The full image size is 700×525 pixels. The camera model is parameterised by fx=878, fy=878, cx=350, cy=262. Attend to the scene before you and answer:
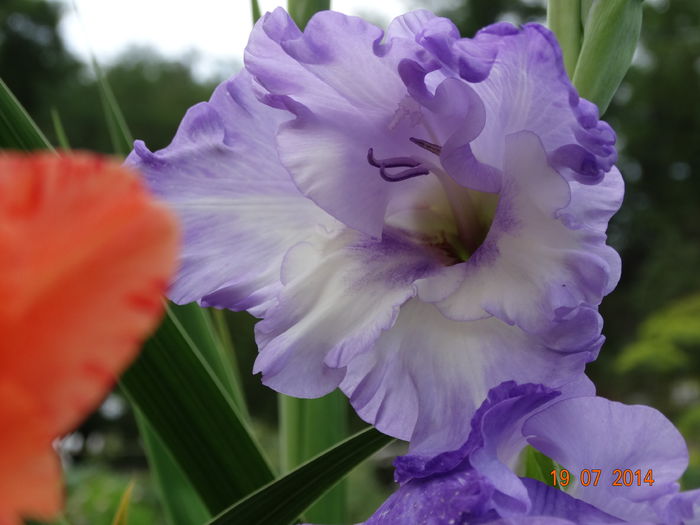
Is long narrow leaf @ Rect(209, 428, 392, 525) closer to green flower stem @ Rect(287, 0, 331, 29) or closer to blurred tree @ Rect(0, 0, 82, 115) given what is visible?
green flower stem @ Rect(287, 0, 331, 29)

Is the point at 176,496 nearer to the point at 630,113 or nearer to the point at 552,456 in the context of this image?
the point at 552,456

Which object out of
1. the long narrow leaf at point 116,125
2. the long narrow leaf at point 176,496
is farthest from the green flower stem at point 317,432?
the long narrow leaf at point 116,125

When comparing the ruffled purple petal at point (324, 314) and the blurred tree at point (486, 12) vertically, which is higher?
the ruffled purple petal at point (324, 314)

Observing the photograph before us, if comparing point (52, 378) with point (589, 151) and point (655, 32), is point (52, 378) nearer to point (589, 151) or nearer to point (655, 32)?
point (589, 151)

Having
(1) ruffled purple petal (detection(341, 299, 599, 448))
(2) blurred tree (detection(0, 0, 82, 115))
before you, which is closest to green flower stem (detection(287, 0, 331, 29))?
(1) ruffled purple petal (detection(341, 299, 599, 448))

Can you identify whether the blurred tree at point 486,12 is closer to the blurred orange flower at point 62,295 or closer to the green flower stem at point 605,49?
the green flower stem at point 605,49

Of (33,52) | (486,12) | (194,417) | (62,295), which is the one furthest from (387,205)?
(486,12)
